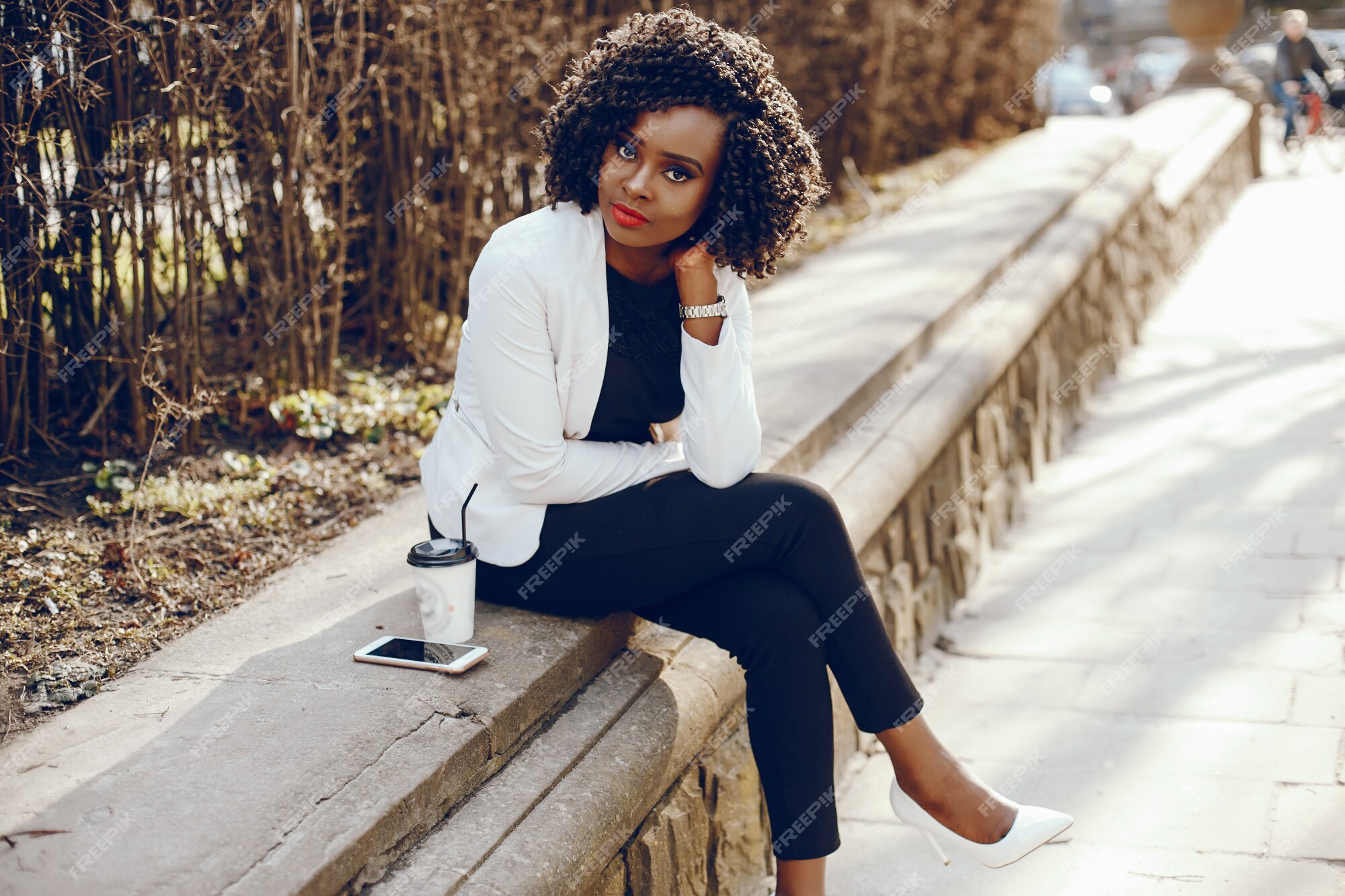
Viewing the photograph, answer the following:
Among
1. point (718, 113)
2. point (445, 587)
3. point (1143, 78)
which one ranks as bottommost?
point (445, 587)

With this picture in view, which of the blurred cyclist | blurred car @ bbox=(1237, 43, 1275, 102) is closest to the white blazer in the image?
the blurred cyclist

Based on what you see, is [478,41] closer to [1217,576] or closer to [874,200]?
[1217,576]

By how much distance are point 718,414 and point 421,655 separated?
27.3 inches

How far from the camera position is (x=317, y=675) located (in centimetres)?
212

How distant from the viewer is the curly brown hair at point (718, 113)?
→ 2270 mm

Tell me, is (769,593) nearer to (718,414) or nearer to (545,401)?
(718,414)

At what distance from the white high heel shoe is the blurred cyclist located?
10.9 metres

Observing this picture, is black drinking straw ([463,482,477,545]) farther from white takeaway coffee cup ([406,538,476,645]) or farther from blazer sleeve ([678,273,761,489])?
blazer sleeve ([678,273,761,489])

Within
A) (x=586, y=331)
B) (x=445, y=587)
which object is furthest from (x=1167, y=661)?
(x=445, y=587)

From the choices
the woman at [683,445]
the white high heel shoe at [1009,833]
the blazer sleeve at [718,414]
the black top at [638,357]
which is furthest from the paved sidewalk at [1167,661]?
the black top at [638,357]

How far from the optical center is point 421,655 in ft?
7.07

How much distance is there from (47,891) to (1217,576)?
11.6ft

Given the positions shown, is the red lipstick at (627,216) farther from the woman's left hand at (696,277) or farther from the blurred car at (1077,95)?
the blurred car at (1077,95)

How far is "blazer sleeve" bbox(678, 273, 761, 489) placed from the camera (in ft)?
7.62
